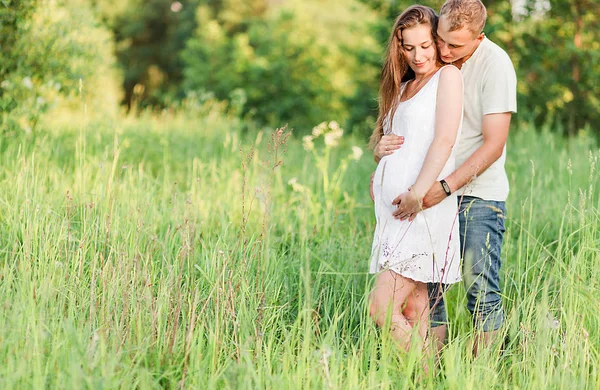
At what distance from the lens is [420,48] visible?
3.09 metres

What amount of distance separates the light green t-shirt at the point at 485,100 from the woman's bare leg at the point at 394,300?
0.51m

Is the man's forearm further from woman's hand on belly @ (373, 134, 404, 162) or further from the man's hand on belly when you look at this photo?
woman's hand on belly @ (373, 134, 404, 162)

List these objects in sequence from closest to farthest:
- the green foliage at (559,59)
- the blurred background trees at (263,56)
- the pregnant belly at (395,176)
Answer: the pregnant belly at (395,176) → the blurred background trees at (263,56) → the green foliage at (559,59)

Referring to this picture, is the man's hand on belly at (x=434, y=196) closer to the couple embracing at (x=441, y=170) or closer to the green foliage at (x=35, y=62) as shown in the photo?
the couple embracing at (x=441, y=170)

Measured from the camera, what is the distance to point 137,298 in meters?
2.86

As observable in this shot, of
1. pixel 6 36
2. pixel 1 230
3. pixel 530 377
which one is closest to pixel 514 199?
pixel 530 377

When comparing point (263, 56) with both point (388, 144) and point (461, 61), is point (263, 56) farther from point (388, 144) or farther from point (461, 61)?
point (388, 144)

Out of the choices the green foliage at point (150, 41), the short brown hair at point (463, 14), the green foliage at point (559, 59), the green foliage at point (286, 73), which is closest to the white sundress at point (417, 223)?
the short brown hair at point (463, 14)

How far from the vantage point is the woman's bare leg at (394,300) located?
2.98 metres

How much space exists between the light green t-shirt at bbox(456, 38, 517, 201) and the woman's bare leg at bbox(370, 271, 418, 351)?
1.67ft

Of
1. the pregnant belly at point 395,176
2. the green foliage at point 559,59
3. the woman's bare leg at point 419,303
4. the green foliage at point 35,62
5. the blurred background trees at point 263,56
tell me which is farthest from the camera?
the green foliage at point 559,59

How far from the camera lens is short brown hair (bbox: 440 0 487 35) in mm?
2996

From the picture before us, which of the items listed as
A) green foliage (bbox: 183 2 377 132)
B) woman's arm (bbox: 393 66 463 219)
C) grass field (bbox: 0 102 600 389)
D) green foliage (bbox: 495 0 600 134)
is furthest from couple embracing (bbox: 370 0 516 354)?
green foliage (bbox: 183 2 377 132)

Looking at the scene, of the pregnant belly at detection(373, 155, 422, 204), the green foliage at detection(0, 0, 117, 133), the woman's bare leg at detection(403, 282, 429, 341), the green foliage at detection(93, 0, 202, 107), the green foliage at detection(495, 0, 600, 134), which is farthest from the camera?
the green foliage at detection(93, 0, 202, 107)
